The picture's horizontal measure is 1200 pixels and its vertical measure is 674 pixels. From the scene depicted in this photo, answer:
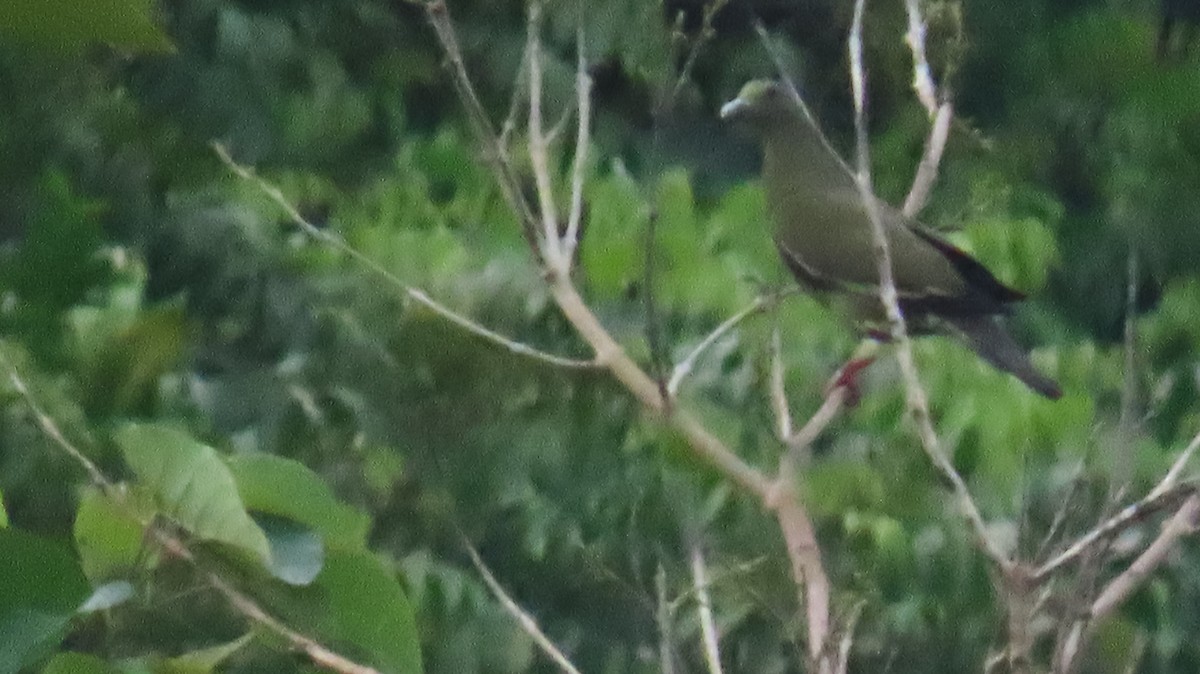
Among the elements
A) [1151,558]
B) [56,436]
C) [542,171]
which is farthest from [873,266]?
[56,436]

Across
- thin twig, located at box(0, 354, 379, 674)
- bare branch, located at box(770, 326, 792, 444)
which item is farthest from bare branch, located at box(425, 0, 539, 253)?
thin twig, located at box(0, 354, 379, 674)

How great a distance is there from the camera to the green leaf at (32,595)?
0.24 m

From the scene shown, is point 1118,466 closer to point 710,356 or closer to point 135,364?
point 710,356

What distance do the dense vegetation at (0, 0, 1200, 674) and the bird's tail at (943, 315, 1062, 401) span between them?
2.4 inches

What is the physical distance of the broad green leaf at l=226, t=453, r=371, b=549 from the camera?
31cm

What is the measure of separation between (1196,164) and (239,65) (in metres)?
1.48

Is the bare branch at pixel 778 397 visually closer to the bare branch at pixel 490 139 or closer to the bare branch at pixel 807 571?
the bare branch at pixel 807 571

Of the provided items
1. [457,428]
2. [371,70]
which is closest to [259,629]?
[457,428]

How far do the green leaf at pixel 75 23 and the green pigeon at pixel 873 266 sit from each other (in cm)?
→ 88

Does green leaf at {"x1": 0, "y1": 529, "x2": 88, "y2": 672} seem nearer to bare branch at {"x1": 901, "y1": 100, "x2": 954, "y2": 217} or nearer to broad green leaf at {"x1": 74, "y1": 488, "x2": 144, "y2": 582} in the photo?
broad green leaf at {"x1": 74, "y1": 488, "x2": 144, "y2": 582}

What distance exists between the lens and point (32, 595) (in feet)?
0.81

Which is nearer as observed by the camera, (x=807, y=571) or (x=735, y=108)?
(x=807, y=571)

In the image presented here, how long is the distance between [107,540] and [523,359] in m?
0.97

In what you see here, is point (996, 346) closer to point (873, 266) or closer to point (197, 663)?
point (873, 266)
